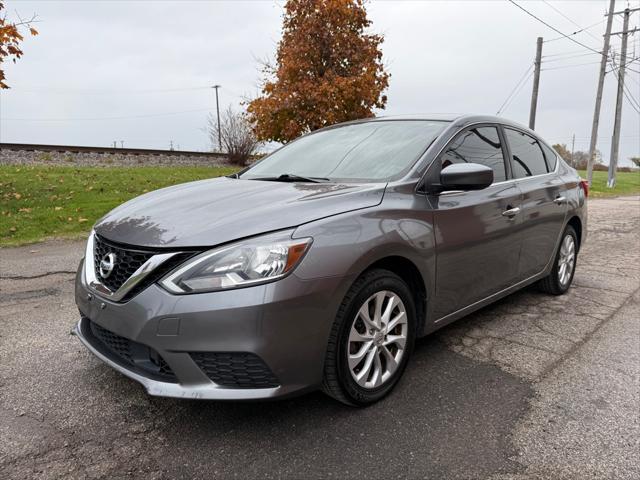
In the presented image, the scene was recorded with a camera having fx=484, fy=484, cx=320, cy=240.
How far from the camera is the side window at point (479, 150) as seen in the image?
3115mm

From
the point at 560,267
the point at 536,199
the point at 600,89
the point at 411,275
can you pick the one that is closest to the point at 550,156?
the point at 536,199

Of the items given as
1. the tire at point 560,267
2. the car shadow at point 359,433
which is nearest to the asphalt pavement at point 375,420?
the car shadow at point 359,433

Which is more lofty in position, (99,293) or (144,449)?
(99,293)

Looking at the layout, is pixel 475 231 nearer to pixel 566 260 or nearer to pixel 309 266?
pixel 309 266

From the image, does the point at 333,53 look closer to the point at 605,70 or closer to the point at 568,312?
the point at 568,312

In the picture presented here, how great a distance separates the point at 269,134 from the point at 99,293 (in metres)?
14.9

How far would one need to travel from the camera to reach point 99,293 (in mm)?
2324

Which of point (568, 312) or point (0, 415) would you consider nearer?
point (0, 415)

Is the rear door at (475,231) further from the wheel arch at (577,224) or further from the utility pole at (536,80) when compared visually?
the utility pole at (536,80)

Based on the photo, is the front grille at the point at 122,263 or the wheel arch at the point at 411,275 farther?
the wheel arch at the point at 411,275

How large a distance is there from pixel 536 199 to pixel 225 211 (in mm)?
2569

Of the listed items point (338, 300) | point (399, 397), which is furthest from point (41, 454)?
point (399, 397)

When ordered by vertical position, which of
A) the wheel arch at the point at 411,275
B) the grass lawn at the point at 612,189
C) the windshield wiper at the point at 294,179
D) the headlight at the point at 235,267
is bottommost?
the grass lawn at the point at 612,189

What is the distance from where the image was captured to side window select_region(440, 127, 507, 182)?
3115mm
